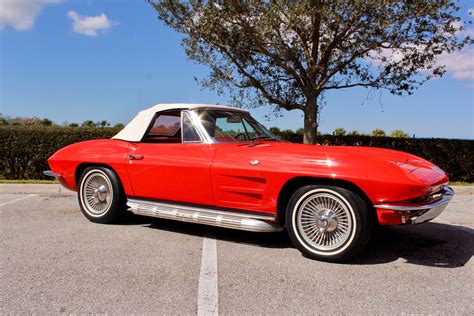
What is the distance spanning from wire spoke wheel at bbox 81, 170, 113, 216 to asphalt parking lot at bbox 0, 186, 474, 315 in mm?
251

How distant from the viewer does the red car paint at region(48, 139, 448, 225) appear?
3496mm

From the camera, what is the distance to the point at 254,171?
395 cm

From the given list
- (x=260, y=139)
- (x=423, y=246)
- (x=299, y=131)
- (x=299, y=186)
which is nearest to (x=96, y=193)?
(x=260, y=139)

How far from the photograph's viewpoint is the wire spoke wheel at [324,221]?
144 inches

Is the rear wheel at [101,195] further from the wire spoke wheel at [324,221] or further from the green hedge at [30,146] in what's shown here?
the green hedge at [30,146]

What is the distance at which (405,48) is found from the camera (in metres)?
9.47

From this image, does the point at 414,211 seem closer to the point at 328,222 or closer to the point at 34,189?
the point at 328,222

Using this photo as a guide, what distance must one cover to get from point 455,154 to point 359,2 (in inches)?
200

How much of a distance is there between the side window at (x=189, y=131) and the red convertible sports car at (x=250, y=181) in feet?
0.04

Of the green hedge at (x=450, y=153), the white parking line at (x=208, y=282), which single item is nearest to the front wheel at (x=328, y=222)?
the white parking line at (x=208, y=282)

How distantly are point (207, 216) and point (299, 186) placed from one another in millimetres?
1030

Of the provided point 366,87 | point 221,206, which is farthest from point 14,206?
point 366,87

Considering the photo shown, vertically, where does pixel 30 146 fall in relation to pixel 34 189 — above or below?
above

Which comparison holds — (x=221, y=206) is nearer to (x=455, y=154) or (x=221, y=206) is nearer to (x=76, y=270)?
(x=76, y=270)
